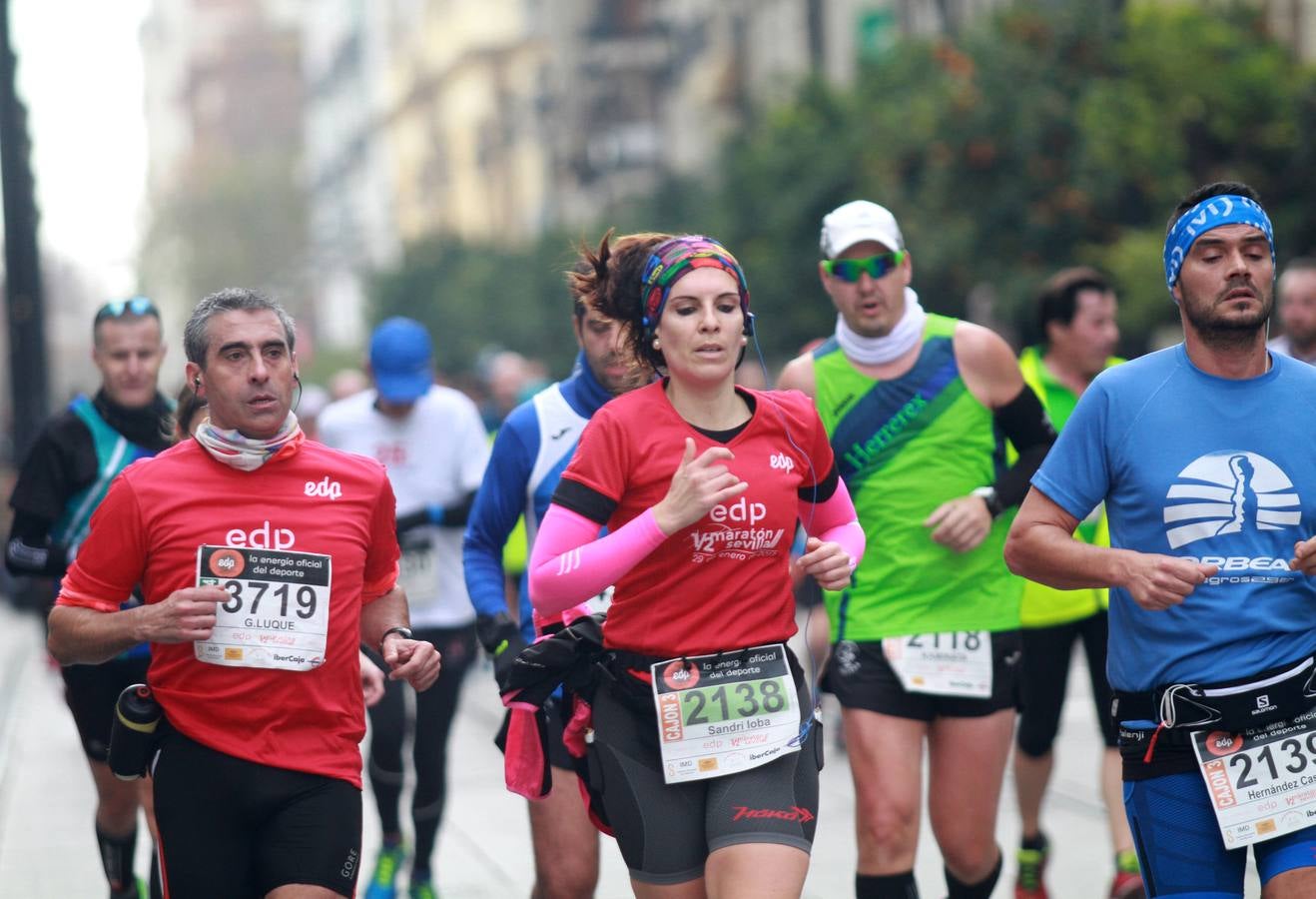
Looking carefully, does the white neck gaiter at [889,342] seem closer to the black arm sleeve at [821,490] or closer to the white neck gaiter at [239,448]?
the black arm sleeve at [821,490]

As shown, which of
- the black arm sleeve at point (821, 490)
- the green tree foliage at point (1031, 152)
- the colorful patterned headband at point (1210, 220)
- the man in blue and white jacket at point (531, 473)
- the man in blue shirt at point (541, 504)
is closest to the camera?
the colorful patterned headband at point (1210, 220)

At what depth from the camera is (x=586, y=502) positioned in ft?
14.6

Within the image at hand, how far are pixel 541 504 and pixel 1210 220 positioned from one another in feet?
7.47

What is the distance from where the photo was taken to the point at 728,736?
443 cm

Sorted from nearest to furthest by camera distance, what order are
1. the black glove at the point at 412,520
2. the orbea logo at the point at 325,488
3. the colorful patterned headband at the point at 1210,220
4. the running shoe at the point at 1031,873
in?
the colorful patterned headband at the point at 1210,220 → the orbea logo at the point at 325,488 → the running shoe at the point at 1031,873 → the black glove at the point at 412,520

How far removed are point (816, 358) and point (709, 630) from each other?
191 cm

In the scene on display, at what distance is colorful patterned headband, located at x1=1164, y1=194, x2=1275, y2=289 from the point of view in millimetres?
4359

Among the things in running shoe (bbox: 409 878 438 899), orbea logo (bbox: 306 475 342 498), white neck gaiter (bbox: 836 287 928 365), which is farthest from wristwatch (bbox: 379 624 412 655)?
running shoe (bbox: 409 878 438 899)

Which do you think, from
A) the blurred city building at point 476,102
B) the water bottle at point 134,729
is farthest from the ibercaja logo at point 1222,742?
the blurred city building at point 476,102

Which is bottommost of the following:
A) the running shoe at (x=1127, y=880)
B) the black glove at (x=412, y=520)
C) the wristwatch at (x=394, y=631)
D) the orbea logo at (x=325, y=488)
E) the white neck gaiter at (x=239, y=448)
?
the running shoe at (x=1127, y=880)

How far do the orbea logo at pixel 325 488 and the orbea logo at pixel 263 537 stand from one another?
11 centimetres

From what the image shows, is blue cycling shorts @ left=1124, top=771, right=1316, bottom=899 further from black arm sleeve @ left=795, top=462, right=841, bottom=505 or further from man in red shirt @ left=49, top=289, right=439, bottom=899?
man in red shirt @ left=49, top=289, right=439, bottom=899

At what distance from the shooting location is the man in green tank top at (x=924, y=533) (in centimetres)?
583

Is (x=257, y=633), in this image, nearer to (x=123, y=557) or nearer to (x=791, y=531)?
(x=123, y=557)
